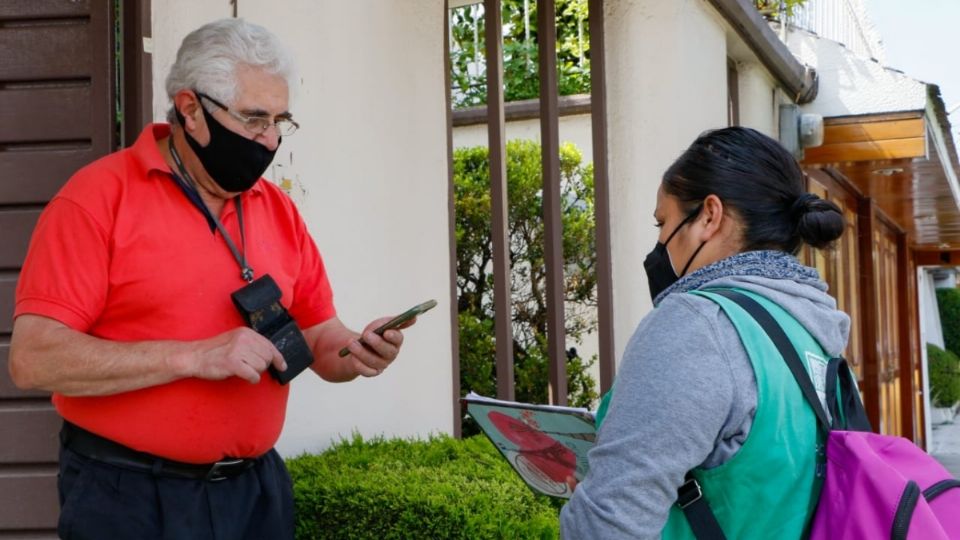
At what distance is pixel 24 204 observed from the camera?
329cm

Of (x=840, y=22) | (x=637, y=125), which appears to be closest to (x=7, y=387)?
(x=637, y=125)

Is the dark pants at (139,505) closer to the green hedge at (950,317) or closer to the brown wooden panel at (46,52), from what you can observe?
the brown wooden panel at (46,52)

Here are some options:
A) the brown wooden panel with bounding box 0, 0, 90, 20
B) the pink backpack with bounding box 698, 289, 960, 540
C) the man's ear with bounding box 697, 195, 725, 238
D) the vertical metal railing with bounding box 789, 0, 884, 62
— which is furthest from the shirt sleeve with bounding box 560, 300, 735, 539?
the vertical metal railing with bounding box 789, 0, 884, 62

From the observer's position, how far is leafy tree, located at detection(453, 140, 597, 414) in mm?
6757

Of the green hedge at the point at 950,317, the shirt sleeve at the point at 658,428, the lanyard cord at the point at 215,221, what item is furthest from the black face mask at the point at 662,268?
the green hedge at the point at 950,317

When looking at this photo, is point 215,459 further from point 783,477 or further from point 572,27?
point 572,27

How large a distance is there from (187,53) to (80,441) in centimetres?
90

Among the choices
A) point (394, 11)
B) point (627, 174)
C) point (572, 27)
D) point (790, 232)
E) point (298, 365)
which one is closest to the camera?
point (790, 232)

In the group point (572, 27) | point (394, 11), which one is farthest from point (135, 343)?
point (572, 27)

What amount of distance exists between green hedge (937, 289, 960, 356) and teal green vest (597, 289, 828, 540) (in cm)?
3345

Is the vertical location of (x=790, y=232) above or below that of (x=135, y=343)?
above

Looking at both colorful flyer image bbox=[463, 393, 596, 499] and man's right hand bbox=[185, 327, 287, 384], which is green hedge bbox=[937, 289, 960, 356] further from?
man's right hand bbox=[185, 327, 287, 384]

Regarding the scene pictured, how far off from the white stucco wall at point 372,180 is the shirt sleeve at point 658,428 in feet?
7.08

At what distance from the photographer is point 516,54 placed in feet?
32.8
